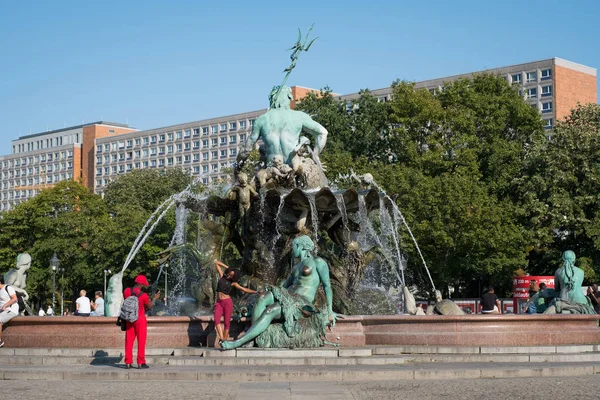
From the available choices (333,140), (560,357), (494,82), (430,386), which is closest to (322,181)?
(560,357)

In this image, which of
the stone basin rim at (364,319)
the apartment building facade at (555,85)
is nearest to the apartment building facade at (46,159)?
the apartment building facade at (555,85)

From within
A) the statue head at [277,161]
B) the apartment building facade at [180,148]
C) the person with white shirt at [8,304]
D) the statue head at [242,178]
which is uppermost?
the apartment building facade at [180,148]

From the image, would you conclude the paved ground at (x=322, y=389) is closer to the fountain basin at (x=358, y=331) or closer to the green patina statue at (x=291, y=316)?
the green patina statue at (x=291, y=316)

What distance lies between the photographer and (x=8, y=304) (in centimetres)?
1677

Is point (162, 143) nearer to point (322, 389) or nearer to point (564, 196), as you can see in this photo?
point (564, 196)

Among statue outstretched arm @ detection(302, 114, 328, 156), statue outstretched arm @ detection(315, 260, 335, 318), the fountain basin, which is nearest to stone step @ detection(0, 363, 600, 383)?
statue outstretched arm @ detection(315, 260, 335, 318)

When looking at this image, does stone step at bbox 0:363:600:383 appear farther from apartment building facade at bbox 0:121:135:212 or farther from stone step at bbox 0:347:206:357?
apartment building facade at bbox 0:121:135:212

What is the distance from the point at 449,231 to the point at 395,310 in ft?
76.3

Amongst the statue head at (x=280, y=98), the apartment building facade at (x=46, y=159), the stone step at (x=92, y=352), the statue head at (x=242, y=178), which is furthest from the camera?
the apartment building facade at (x=46, y=159)

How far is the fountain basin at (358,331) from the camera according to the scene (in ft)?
52.0

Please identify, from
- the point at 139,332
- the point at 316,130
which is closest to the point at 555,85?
the point at 316,130

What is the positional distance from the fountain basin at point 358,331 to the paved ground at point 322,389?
3582 millimetres

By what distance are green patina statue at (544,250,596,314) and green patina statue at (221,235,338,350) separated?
5.73 metres

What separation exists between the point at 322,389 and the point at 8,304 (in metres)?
7.66
